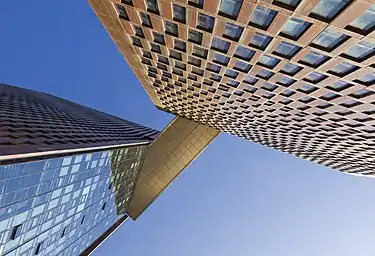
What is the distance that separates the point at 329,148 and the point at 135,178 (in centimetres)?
5325

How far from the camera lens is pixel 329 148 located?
181 ft

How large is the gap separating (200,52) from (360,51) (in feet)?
52.2

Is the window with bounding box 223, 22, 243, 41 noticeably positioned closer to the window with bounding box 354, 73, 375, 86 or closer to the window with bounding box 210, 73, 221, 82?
the window with bounding box 354, 73, 375, 86

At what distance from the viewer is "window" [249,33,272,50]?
2631cm

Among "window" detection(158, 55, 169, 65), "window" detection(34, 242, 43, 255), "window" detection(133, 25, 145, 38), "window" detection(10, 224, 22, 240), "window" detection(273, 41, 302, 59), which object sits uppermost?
"window" detection(273, 41, 302, 59)

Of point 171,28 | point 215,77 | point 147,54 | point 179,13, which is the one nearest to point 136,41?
point 147,54

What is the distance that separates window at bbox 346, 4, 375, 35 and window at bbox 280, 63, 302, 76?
30.9ft

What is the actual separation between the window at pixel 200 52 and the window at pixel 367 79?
45.4ft

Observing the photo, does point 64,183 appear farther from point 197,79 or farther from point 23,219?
point 197,79

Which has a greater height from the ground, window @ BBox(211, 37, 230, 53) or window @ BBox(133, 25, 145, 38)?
window @ BBox(211, 37, 230, 53)

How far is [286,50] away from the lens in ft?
88.6

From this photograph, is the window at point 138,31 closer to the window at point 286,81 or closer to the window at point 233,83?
the window at point 233,83

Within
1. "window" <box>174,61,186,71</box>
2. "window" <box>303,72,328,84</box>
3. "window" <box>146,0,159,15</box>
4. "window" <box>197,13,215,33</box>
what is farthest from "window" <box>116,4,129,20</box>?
"window" <box>303,72,328,84</box>

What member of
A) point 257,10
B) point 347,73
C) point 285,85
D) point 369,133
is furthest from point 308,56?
point 369,133
